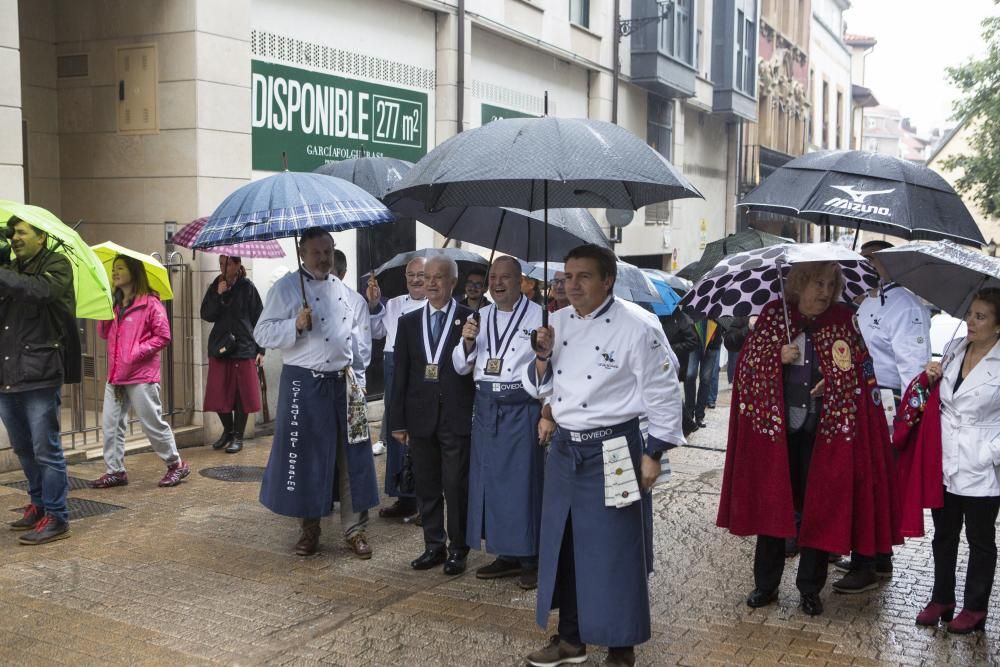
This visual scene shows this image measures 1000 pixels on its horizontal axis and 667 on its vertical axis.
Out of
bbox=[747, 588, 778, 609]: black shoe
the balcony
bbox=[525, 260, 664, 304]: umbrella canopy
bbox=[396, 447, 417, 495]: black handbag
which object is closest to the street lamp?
the balcony

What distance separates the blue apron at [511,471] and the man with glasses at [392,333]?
105 cm

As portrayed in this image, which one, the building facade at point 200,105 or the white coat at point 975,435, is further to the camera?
the building facade at point 200,105

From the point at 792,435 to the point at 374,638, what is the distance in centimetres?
236

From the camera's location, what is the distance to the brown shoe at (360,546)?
272 inches

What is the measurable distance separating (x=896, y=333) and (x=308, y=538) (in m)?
3.96

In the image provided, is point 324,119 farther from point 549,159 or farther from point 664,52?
point 664,52

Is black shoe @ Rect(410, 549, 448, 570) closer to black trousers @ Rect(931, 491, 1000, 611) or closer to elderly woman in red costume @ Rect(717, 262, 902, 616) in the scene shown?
elderly woman in red costume @ Rect(717, 262, 902, 616)

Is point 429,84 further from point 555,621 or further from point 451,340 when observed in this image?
point 555,621

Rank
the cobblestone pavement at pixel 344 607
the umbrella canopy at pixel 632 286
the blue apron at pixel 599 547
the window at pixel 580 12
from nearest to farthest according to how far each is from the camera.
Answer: the blue apron at pixel 599 547, the cobblestone pavement at pixel 344 607, the umbrella canopy at pixel 632 286, the window at pixel 580 12

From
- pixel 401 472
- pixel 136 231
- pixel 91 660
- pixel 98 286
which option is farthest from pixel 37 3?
pixel 91 660

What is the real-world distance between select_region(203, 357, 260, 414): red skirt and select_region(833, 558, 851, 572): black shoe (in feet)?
18.7

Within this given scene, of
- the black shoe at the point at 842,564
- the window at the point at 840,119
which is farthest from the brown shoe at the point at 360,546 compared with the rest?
the window at the point at 840,119

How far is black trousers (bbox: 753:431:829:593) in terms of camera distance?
236 inches

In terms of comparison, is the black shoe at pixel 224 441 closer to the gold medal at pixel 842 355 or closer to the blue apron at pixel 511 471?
the blue apron at pixel 511 471
